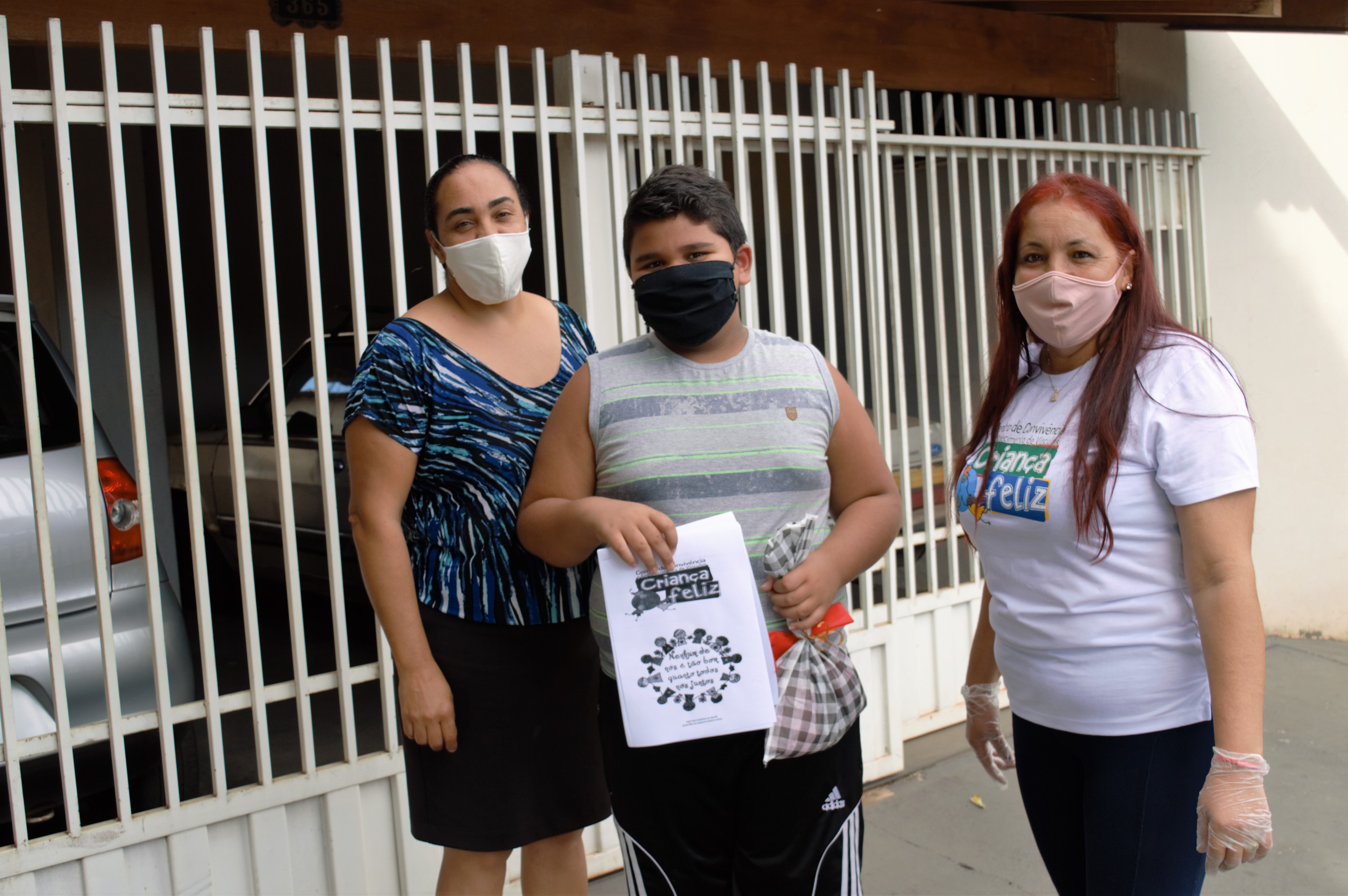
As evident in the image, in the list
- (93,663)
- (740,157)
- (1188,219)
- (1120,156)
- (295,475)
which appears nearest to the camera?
(93,663)

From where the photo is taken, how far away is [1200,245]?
557cm

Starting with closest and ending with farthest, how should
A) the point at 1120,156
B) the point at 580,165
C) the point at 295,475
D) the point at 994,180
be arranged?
the point at 580,165
the point at 994,180
the point at 1120,156
the point at 295,475

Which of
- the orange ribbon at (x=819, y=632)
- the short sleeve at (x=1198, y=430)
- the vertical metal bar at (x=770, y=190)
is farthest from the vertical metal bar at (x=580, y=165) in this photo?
the short sleeve at (x=1198, y=430)

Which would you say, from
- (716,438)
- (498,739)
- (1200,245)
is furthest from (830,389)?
(1200,245)

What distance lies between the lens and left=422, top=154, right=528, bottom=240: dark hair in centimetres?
225

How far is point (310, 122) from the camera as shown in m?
2.95

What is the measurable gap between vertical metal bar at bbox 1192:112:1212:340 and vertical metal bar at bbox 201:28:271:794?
4.34m

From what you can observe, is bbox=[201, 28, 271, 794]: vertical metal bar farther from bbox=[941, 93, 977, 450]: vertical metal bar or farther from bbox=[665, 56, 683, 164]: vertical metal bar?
bbox=[941, 93, 977, 450]: vertical metal bar

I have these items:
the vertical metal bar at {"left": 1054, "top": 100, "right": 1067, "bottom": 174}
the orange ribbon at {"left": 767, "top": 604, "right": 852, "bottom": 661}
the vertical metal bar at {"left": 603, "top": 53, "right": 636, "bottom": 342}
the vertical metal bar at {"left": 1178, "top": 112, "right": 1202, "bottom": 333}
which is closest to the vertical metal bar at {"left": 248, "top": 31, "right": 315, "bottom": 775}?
the vertical metal bar at {"left": 603, "top": 53, "right": 636, "bottom": 342}

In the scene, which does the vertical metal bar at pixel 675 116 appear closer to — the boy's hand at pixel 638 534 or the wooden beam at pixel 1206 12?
the wooden beam at pixel 1206 12

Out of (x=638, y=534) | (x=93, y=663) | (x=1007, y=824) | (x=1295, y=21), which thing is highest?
(x=1295, y=21)

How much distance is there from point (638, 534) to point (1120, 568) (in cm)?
81

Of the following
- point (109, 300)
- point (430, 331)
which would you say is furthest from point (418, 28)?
point (430, 331)

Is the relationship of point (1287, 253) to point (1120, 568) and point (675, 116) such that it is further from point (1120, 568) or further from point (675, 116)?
point (1120, 568)
